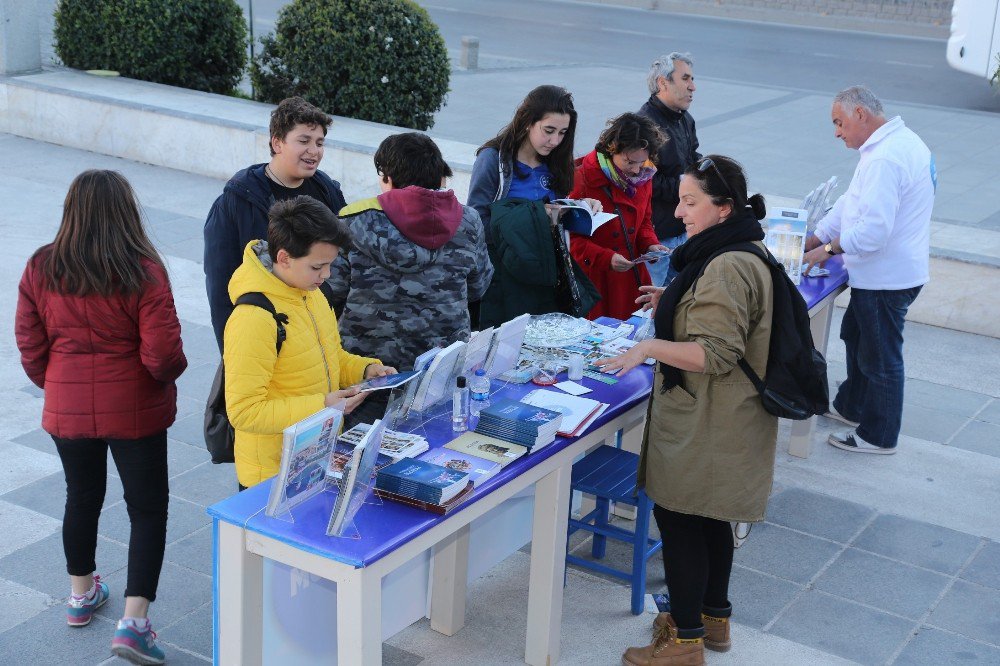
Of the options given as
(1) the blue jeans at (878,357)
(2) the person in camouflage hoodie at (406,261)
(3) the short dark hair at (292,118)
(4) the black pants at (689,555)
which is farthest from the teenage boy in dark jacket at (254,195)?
(1) the blue jeans at (878,357)

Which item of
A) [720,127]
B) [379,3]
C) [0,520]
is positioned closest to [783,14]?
[720,127]

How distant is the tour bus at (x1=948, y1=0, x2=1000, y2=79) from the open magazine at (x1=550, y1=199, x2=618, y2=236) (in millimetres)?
9499

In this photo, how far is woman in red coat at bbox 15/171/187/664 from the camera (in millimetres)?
3693

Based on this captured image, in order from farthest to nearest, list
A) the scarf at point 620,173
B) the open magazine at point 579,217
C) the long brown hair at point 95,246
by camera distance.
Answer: the scarf at point 620,173, the open magazine at point 579,217, the long brown hair at point 95,246

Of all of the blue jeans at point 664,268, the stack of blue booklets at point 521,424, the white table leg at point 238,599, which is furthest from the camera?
the blue jeans at point 664,268

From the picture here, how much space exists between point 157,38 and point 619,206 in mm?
7773

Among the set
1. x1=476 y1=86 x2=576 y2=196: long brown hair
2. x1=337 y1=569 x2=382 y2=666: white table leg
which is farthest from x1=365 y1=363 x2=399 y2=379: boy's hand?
x1=476 y1=86 x2=576 y2=196: long brown hair

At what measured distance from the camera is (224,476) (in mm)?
5461

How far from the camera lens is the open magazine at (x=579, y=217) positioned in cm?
528

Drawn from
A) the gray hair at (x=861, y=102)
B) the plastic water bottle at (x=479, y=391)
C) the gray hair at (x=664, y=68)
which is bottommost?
the plastic water bottle at (x=479, y=391)

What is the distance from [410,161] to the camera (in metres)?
4.18

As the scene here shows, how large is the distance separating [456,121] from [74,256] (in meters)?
10.1

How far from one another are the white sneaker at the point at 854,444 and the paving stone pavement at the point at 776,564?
7 cm

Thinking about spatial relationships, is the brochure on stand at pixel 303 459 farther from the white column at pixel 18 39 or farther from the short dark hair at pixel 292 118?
the white column at pixel 18 39
